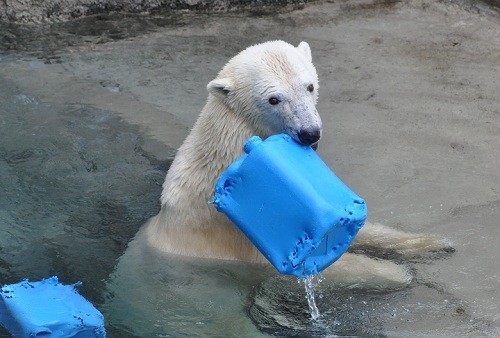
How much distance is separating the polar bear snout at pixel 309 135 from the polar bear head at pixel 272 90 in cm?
2

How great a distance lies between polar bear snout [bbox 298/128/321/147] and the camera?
3769mm

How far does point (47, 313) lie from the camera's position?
340 centimetres

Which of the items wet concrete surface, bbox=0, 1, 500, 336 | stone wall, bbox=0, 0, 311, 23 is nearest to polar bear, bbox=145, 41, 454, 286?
wet concrete surface, bbox=0, 1, 500, 336

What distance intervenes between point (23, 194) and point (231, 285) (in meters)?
1.44

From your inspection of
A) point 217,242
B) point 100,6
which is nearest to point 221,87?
point 217,242

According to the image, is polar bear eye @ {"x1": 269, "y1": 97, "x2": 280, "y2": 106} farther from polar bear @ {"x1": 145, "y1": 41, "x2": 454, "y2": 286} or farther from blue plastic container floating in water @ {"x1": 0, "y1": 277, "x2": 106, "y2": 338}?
blue plastic container floating in water @ {"x1": 0, "y1": 277, "x2": 106, "y2": 338}

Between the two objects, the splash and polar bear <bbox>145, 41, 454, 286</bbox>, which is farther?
the splash

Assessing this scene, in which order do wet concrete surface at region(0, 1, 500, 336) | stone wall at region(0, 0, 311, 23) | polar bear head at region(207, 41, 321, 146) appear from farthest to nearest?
1. stone wall at region(0, 0, 311, 23)
2. wet concrete surface at region(0, 1, 500, 336)
3. polar bear head at region(207, 41, 321, 146)

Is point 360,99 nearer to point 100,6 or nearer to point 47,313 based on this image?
point 100,6

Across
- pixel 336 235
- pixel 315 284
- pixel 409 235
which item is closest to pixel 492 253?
pixel 409 235

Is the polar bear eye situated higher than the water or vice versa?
the polar bear eye

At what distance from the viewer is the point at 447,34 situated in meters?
7.15

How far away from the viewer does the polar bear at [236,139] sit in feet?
12.9

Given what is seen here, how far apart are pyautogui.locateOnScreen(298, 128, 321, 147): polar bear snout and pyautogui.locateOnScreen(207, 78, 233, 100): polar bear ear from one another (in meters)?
0.44
